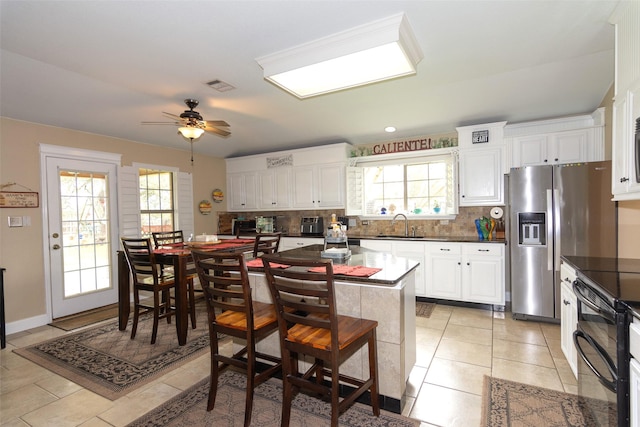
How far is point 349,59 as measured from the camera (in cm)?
224

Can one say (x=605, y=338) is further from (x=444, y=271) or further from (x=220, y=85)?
(x=220, y=85)

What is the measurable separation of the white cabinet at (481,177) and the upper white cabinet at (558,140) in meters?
0.22

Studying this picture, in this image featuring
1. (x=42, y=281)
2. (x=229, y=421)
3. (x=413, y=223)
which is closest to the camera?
(x=229, y=421)

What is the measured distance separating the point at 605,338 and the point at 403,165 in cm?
381

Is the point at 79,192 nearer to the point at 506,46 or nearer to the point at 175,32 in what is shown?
the point at 175,32

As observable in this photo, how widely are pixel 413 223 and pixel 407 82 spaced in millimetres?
2454

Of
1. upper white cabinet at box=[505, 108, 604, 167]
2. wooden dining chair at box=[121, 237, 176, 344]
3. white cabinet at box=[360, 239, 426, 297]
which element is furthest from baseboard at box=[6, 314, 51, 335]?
upper white cabinet at box=[505, 108, 604, 167]

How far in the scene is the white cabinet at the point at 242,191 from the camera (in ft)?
19.7

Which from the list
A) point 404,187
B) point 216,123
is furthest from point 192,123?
point 404,187

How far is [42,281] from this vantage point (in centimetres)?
380

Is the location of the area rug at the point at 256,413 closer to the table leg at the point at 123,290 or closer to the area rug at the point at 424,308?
the table leg at the point at 123,290

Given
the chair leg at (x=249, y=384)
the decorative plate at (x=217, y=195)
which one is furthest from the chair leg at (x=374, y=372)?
the decorative plate at (x=217, y=195)

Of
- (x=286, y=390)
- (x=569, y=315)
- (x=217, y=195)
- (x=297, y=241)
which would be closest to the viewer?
(x=286, y=390)

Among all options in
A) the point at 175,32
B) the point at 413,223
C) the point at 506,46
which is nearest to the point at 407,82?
the point at 506,46
